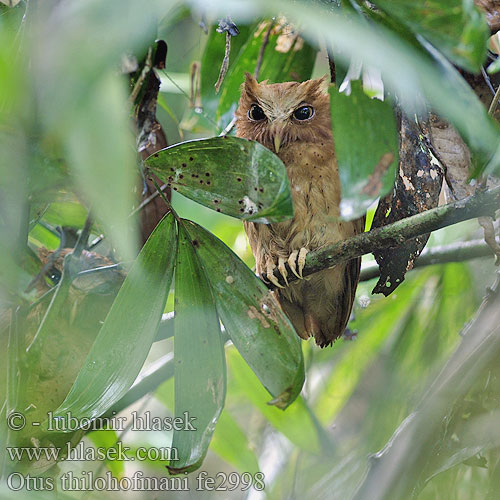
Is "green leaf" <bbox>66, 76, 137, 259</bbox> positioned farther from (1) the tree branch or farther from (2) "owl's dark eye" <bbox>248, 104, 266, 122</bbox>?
(2) "owl's dark eye" <bbox>248, 104, 266, 122</bbox>

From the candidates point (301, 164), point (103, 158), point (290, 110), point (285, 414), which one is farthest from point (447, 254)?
point (103, 158)

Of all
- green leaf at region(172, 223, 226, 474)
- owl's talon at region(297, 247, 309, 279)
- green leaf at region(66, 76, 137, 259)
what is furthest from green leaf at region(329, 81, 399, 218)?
owl's talon at region(297, 247, 309, 279)

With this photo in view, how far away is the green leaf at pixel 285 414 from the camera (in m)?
2.04

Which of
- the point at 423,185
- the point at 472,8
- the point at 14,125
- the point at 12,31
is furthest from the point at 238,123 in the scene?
the point at 472,8

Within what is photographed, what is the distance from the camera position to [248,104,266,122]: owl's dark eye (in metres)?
1.86

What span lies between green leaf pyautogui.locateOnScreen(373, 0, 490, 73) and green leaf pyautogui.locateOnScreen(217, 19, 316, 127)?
96cm

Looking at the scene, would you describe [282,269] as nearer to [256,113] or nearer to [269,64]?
[256,113]

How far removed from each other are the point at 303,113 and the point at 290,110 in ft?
0.15

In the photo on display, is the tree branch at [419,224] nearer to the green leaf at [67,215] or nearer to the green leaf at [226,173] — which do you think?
the green leaf at [226,173]

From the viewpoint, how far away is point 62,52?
719 millimetres

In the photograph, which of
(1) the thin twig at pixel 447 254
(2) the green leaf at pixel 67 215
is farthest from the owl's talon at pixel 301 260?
(2) the green leaf at pixel 67 215

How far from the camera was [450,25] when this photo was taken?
811 mm

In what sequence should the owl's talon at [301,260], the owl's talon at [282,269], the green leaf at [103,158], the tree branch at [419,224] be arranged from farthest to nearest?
the owl's talon at [282,269], the owl's talon at [301,260], the tree branch at [419,224], the green leaf at [103,158]

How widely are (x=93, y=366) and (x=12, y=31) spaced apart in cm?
59
